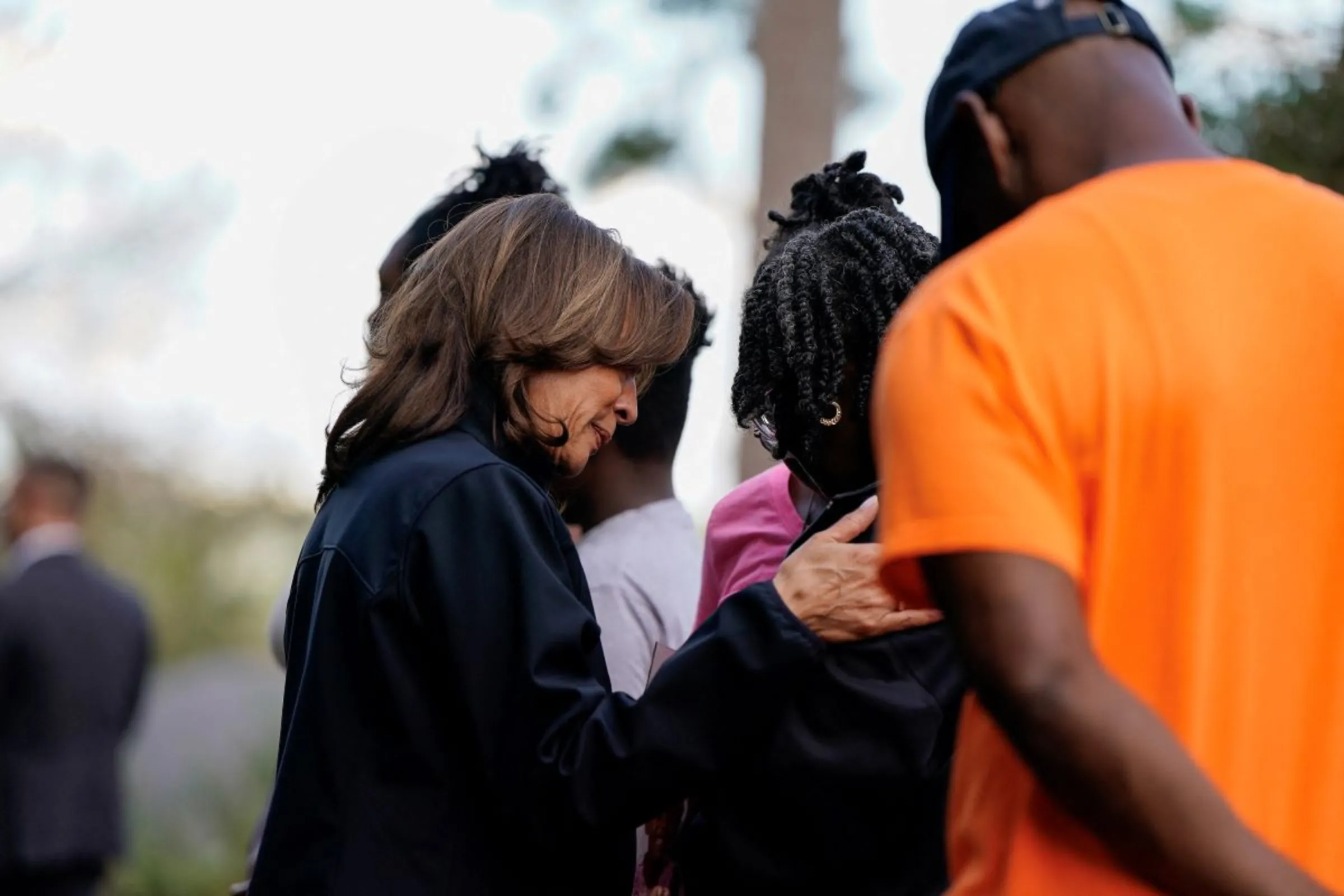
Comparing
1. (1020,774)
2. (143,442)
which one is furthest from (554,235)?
(143,442)

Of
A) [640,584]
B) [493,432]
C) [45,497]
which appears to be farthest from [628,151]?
[493,432]

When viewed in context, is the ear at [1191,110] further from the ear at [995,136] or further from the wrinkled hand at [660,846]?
the wrinkled hand at [660,846]

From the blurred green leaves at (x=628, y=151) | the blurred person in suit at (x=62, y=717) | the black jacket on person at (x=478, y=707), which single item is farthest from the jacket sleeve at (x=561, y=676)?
the blurred green leaves at (x=628, y=151)

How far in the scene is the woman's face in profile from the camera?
8.33ft

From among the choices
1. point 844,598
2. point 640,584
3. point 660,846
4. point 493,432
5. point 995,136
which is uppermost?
point 995,136

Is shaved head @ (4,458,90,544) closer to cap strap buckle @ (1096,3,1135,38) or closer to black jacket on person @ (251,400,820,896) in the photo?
black jacket on person @ (251,400,820,896)

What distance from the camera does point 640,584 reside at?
324 centimetres

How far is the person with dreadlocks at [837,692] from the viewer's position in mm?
2197

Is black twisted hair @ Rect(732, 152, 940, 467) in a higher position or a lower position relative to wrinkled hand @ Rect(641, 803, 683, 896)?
higher

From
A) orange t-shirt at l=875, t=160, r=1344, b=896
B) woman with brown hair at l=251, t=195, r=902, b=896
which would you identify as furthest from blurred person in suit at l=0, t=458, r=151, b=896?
orange t-shirt at l=875, t=160, r=1344, b=896

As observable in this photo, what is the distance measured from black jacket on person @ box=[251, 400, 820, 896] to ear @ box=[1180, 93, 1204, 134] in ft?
2.56

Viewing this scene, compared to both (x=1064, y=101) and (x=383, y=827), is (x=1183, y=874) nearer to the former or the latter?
(x=1064, y=101)

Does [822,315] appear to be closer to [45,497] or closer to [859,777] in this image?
[859,777]

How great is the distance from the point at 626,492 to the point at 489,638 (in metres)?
1.27
